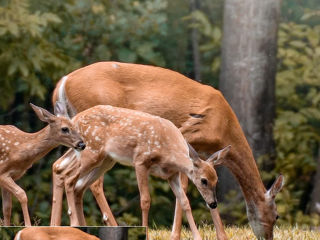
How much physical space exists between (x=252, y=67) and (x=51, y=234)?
22.8 feet

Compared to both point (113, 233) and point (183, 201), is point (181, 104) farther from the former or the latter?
point (113, 233)

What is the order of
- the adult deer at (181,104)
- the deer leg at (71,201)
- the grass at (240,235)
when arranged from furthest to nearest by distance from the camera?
the adult deer at (181,104), the grass at (240,235), the deer leg at (71,201)

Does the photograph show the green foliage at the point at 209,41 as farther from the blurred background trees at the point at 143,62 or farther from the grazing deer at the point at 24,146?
the grazing deer at the point at 24,146

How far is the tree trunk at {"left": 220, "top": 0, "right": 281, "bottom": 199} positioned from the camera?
11391mm

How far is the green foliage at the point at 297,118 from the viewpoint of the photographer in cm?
1199

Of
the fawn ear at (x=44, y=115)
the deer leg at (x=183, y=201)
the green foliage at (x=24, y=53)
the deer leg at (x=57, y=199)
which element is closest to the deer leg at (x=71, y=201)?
the deer leg at (x=57, y=199)

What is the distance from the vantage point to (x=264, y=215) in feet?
23.8

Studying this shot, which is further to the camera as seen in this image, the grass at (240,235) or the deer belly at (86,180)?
the grass at (240,235)

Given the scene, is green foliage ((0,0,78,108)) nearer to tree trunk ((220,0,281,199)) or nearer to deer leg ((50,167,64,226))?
tree trunk ((220,0,281,199))

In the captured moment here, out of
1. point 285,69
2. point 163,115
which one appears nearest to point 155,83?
point 163,115

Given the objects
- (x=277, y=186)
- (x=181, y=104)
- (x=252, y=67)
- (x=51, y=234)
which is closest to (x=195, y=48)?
(x=252, y=67)

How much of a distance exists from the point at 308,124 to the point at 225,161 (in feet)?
19.5

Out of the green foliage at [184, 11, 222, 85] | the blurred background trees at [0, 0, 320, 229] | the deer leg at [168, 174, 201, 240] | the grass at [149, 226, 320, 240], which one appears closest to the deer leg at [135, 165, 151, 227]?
the deer leg at [168, 174, 201, 240]

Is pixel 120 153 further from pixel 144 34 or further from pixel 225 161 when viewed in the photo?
pixel 144 34
